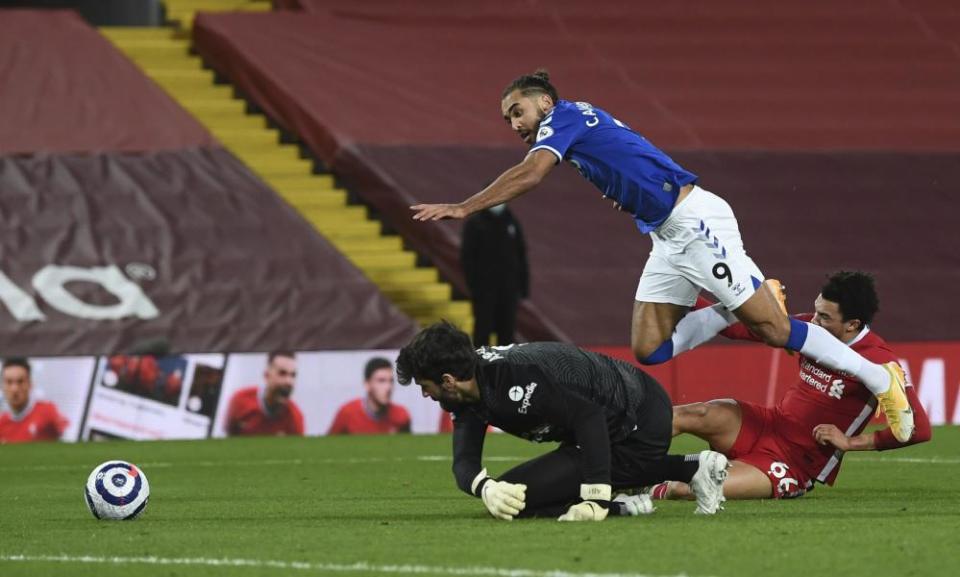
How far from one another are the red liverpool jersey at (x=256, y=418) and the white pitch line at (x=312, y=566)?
354 inches

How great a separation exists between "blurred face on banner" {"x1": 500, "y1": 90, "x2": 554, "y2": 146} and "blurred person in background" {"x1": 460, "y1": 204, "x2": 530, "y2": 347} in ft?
26.2

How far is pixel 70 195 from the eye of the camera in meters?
17.7

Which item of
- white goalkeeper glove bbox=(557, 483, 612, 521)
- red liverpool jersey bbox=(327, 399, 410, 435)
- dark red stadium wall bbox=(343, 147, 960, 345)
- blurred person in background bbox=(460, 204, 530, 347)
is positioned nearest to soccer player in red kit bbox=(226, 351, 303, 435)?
red liverpool jersey bbox=(327, 399, 410, 435)

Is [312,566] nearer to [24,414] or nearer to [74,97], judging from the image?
[24,414]

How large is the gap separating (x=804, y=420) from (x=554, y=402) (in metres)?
2.00

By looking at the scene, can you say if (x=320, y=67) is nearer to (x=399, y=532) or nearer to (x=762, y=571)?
(x=399, y=532)

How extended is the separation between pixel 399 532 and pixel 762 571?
180cm

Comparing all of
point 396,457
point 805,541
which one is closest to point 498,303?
point 396,457

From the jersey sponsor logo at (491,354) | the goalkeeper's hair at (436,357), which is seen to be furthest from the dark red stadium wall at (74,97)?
the goalkeeper's hair at (436,357)

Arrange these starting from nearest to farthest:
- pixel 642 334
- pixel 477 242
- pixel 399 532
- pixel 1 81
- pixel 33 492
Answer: pixel 399 532
pixel 642 334
pixel 33 492
pixel 477 242
pixel 1 81

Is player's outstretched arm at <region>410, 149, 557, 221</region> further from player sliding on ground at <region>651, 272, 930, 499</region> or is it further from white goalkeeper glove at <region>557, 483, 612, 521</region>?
white goalkeeper glove at <region>557, 483, 612, 521</region>

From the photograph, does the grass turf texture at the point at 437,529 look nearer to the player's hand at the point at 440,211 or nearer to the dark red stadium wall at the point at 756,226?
the player's hand at the point at 440,211

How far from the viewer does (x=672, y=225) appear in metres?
8.59

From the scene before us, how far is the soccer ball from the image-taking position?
7418 millimetres
